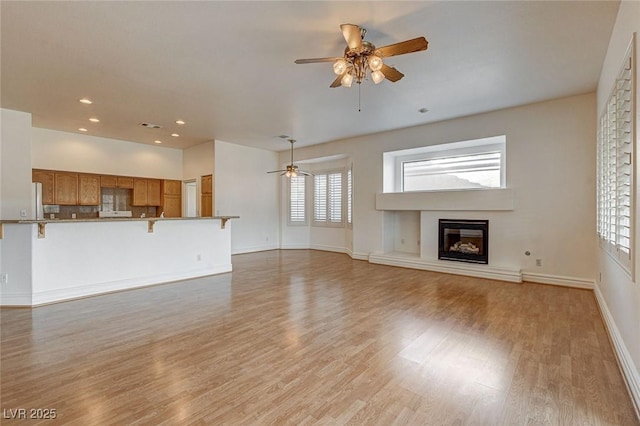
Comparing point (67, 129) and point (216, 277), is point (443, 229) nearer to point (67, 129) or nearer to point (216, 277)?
point (216, 277)

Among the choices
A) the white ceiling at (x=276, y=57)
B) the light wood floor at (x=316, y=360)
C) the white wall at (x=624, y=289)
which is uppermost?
the white ceiling at (x=276, y=57)

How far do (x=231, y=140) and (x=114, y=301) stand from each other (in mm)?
5006

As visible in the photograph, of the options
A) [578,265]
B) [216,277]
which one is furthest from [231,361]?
[578,265]

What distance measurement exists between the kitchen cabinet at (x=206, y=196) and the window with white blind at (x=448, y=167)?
4583 mm

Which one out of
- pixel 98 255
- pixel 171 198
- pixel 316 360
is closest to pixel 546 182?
A: pixel 316 360

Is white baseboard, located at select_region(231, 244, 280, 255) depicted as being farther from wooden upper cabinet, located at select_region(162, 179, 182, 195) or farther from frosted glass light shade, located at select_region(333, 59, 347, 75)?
frosted glass light shade, located at select_region(333, 59, 347, 75)

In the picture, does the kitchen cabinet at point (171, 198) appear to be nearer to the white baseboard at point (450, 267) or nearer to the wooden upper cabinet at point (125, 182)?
the wooden upper cabinet at point (125, 182)

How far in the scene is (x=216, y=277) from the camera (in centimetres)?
564

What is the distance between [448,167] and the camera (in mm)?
6637

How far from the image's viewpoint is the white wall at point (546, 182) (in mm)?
4840

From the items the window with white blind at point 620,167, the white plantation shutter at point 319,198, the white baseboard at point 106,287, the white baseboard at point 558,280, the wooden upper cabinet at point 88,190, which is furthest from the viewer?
the white plantation shutter at point 319,198

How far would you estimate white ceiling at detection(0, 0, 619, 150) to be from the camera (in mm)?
2811

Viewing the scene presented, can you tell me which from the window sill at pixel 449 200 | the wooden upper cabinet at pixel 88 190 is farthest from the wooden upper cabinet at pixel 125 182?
the window sill at pixel 449 200

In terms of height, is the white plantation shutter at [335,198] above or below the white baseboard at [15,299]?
above
